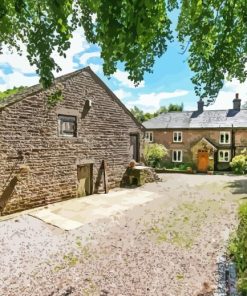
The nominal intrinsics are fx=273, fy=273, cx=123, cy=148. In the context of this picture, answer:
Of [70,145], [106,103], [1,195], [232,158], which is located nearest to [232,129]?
[232,158]

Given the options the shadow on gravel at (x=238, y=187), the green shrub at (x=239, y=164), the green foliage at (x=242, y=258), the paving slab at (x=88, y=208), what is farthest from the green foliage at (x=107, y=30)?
the green shrub at (x=239, y=164)

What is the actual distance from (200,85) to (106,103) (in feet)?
43.1

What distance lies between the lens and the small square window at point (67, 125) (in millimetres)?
14031

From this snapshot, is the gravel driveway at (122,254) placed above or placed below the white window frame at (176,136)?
below

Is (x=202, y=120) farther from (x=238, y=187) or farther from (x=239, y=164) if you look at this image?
(x=238, y=187)

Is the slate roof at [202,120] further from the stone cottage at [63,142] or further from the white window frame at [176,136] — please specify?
the stone cottage at [63,142]

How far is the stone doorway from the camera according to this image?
1526 centimetres

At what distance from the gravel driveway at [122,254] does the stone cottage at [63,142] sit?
73.4 inches

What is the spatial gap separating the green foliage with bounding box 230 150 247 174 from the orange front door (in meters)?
2.74

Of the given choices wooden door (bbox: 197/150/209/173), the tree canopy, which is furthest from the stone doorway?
wooden door (bbox: 197/150/209/173)

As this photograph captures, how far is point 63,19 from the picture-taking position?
2.92 meters

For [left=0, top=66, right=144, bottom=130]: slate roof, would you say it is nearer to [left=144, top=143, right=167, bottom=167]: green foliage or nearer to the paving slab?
the paving slab

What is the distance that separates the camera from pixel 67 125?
1445cm

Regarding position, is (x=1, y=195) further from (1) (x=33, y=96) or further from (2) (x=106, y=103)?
(2) (x=106, y=103)
